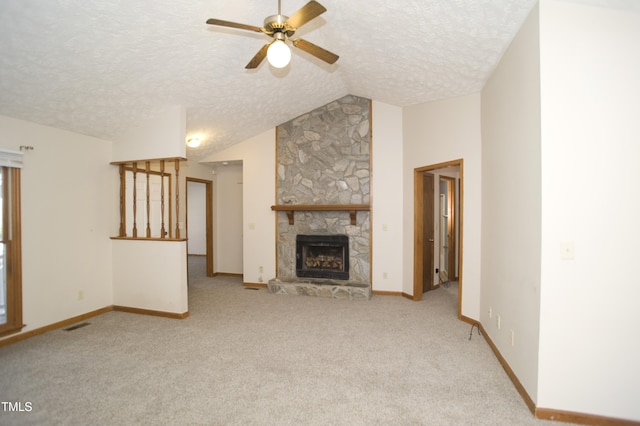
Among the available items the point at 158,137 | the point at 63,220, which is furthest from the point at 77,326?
the point at 158,137

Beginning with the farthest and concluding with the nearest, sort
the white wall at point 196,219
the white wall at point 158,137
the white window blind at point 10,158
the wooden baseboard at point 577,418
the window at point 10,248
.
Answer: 1. the white wall at point 196,219
2. the white wall at point 158,137
3. the window at point 10,248
4. the white window blind at point 10,158
5. the wooden baseboard at point 577,418

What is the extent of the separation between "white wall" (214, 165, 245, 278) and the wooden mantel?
1.50m

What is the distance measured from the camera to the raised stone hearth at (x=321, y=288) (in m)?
5.05

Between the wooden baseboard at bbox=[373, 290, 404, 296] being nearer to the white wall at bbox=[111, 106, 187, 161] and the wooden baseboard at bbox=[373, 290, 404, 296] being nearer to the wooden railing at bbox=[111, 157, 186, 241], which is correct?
the wooden railing at bbox=[111, 157, 186, 241]

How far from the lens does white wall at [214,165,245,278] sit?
22.4 ft

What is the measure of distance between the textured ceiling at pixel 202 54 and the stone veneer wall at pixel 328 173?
0.91m

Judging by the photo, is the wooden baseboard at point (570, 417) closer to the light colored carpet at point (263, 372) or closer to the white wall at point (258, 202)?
the light colored carpet at point (263, 372)

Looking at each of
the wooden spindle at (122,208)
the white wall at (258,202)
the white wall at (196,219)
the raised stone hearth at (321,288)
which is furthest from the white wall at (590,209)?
the white wall at (196,219)

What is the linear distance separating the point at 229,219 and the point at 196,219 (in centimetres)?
423

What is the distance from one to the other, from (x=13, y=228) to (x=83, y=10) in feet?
7.92

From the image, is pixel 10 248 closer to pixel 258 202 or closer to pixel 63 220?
pixel 63 220

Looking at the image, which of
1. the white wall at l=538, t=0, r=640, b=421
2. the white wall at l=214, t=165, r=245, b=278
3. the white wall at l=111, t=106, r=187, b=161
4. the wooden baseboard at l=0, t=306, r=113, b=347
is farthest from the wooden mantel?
the white wall at l=538, t=0, r=640, b=421

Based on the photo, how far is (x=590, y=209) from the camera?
208cm

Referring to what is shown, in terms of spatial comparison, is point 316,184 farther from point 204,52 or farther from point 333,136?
point 204,52
